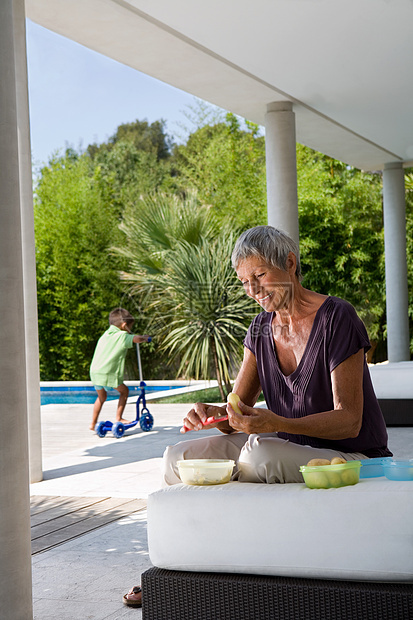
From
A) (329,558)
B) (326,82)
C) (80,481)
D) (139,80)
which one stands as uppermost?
(139,80)

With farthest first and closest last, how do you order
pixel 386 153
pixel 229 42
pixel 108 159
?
pixel 108 159 < pixel 386 153 < pixel 229 42

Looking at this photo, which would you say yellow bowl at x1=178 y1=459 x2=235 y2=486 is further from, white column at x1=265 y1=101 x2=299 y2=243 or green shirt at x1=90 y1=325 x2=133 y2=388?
green shirt at x1=90 y1=325 x2=133 y2=388

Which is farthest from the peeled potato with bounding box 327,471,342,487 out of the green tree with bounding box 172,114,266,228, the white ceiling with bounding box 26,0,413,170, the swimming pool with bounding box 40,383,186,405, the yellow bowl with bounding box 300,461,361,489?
the green tree with bounding box 172,114,266,228

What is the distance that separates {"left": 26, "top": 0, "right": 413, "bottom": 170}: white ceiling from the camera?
463 centimetres

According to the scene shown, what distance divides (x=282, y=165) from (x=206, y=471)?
16.8 feet

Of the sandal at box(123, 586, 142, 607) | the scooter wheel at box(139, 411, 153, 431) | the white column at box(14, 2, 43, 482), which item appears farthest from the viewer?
the scooter wheel at box(139, 411, 153, 431)

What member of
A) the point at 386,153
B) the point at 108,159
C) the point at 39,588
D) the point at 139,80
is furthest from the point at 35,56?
the point at 39,588

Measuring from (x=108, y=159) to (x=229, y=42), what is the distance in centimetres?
1678

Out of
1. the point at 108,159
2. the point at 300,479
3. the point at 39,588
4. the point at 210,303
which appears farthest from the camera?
the point at 108,159

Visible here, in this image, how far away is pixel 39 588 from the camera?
2.68 meters

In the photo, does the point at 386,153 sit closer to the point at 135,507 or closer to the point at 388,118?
the point at 388,118

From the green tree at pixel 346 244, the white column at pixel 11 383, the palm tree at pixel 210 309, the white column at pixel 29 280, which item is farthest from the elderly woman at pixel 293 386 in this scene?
the green tree at pixel 346 244

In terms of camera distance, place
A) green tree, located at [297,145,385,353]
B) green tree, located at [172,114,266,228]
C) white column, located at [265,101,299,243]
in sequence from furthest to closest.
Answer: green tree, located at [172,114,266,228] < green tree, located at [297,145,385,353] < white column, located at [265,101,299,243]

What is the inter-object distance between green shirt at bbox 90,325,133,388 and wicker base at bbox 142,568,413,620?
201 inches
